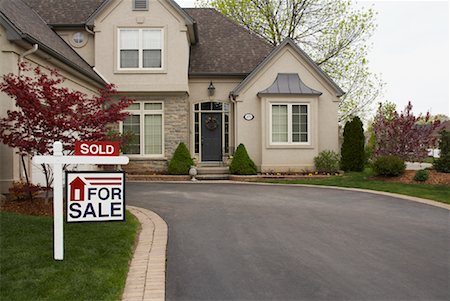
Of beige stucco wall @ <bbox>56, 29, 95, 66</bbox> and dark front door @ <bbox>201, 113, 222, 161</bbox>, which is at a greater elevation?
beige stucco wall @ <bbox>56, 29, 95, 66</bbox>

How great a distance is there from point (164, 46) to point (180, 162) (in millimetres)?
5063

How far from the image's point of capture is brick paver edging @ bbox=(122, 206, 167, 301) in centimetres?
403

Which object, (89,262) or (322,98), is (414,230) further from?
(322,98)

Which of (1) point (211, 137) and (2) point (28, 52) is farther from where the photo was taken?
(1) point (211, 137)

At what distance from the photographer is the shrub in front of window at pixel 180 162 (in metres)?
16.0

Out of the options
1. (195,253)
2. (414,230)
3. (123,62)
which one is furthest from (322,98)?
(195,253)

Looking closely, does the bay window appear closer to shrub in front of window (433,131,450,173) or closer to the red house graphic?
shrub in front of window (433,131,450,173)

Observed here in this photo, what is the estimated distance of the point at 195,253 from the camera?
5.55 meters

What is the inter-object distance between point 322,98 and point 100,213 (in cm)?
1417

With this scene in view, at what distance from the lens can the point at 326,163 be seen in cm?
1630

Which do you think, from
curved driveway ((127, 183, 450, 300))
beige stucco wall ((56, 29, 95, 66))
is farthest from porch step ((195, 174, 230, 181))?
beige stucco wall ((56, 29, 95, 66))

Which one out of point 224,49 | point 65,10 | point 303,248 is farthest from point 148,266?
point 65,10

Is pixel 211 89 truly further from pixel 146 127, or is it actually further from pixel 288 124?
pixel 288 124

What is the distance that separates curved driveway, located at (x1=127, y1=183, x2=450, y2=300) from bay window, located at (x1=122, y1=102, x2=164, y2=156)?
21.6 feet
